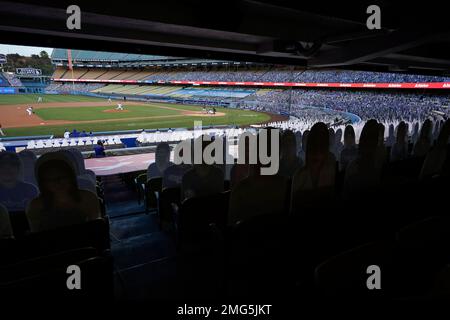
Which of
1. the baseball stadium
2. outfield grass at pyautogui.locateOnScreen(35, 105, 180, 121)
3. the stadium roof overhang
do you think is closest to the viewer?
the baseball stadium

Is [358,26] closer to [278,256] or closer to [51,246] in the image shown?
[278,256]

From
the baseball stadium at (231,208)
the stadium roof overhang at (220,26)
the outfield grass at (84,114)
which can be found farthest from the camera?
the outfield grass at (84,114)

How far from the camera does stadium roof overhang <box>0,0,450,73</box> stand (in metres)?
3.74

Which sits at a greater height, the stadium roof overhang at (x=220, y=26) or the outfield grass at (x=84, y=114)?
the outfield grass at (x=84, y=114)

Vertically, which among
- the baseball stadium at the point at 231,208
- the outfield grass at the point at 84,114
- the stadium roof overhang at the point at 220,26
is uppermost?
the outfield grass at the point at 84,114

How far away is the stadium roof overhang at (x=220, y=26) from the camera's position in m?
3.74

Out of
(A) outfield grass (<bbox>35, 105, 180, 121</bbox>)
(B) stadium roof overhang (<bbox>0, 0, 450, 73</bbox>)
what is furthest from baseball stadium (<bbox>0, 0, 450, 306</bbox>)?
(A) outfield grass (<bbox>35, 105, 180, 121</bbox>)

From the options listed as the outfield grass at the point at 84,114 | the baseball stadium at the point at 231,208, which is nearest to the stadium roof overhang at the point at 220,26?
the baseball stadium at the point at 231,208

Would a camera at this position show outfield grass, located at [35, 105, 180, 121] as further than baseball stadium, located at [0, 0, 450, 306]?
Yes

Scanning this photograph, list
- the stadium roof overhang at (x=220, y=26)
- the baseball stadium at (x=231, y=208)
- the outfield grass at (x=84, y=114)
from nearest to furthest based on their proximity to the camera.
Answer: the baseball stadium at (x=231, y=208), the stadium roof overhang at (x=220, y=26), the outfield grass at (x=84, y=114)

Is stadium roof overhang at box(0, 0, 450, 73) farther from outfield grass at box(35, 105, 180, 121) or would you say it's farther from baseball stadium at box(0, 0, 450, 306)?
outfield grass at box(35, 105, 180, 121)

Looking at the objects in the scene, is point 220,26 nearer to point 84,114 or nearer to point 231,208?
point 231,208

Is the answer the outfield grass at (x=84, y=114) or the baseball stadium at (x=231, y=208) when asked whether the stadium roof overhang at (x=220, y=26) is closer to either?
the baseball stadium at (x=231, y=208)
